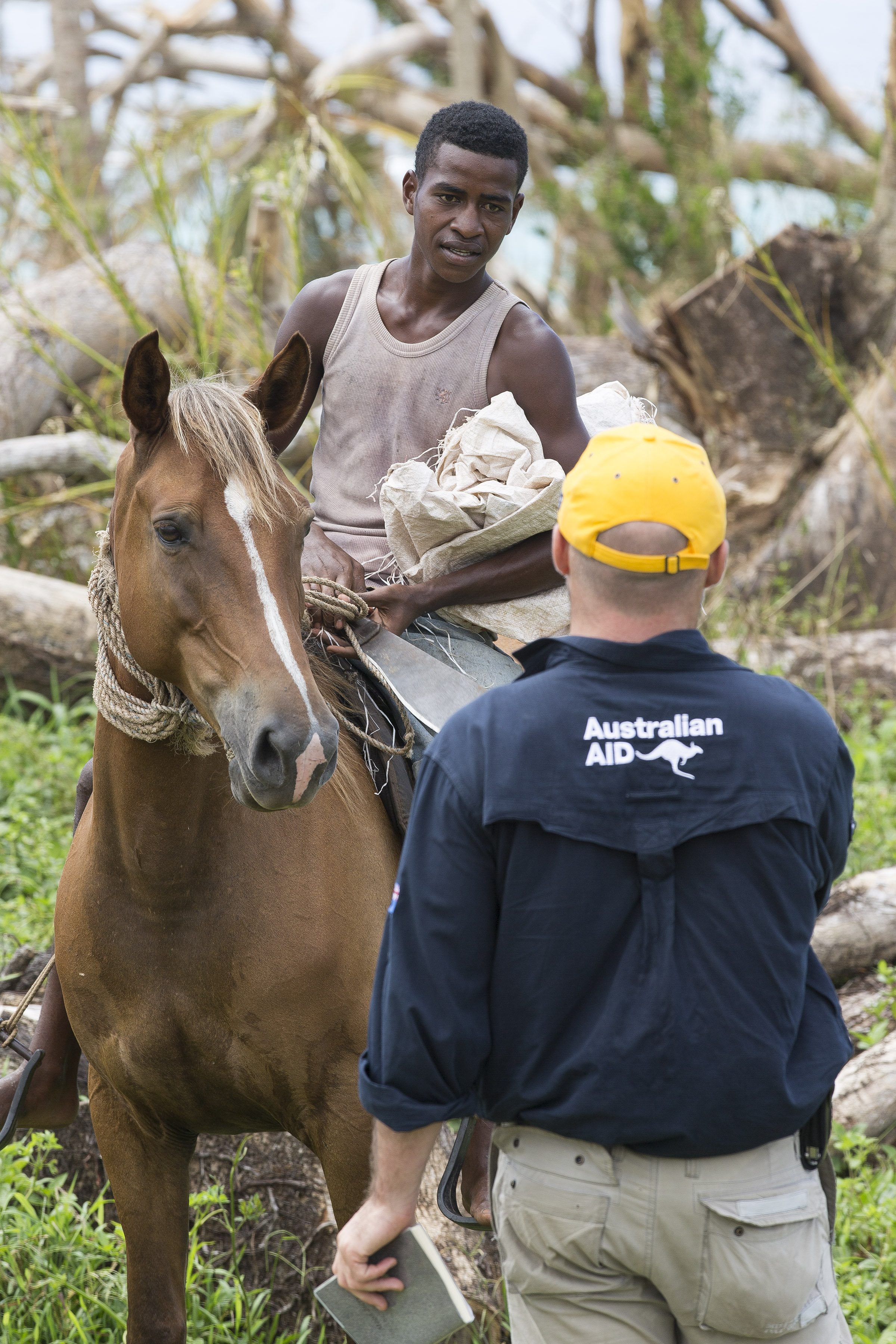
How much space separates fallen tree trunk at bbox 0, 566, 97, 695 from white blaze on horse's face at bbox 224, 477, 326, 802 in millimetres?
4247

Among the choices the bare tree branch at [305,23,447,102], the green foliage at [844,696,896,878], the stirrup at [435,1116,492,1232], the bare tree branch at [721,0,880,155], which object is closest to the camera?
the stirrup at [435,1116,492,1232]

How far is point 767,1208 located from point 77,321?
297 inches

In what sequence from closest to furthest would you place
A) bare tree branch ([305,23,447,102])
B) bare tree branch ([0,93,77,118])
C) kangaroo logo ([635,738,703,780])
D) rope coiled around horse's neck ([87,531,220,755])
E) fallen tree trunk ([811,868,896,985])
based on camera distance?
kangaroo logo ([635,738,703,780]) < rope coiled around horse's neck ([87,531,220,755]) < fallen tree trunk ([811,868,896,985]) < bare tree branch ([0,93,77,118]) < bare tree branch ([305,23,447,102])

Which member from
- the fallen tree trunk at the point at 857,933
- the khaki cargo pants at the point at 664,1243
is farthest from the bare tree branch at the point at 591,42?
the khaki cargo pants at the point at 664,1243

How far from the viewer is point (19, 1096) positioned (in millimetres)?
2875

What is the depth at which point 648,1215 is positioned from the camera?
1.62 metres

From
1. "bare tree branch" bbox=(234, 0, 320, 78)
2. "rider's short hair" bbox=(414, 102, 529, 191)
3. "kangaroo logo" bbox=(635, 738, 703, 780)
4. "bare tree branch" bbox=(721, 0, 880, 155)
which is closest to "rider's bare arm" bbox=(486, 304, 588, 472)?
"rider's short hair" bbox=(414, 102, 529, 191)

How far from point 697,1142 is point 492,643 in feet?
5.73

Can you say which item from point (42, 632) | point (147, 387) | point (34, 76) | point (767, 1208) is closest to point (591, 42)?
point (34, 76)

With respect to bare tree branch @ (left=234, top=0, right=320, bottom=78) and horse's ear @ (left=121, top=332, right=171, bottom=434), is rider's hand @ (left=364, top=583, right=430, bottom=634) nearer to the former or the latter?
horse's ear @ (left=121, top=332, right=171, bottom=434)

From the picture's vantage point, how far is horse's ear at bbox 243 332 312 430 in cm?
243

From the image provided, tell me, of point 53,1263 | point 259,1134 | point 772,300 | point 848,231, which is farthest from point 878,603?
point 53,1263

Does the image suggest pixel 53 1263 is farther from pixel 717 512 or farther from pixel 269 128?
pixel 269 128

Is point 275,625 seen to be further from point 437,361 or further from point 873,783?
point 873,783
